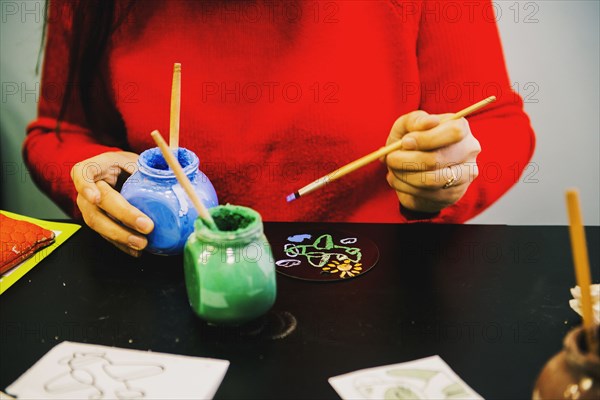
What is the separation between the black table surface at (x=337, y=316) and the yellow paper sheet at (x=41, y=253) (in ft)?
0.05

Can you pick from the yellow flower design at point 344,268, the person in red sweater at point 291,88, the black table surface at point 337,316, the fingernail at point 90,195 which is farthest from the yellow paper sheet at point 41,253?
the yellow flower design at point 344,268

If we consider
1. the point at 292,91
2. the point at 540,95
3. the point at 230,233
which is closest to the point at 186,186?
the point at 230,233

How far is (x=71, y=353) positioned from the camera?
0.79 metres

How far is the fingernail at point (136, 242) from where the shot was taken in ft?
3.36

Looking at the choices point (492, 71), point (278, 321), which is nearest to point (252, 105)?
point (492, 71)

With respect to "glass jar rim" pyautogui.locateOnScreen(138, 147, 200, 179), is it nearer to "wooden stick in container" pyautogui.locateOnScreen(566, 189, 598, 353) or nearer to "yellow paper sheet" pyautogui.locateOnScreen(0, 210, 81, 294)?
"yellow paper sheet" pyautogui.locateOnScreen(0, 210, 81, 294)

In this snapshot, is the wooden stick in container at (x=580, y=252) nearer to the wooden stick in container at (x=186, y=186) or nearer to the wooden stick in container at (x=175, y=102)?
the wooden stick in container at (x=186, y=186)

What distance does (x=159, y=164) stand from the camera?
1.05 metres

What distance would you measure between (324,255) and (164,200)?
31 cm

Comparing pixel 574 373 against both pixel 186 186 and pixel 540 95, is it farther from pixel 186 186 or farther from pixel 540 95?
pixel 540 95

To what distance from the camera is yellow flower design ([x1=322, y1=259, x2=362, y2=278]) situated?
100cm

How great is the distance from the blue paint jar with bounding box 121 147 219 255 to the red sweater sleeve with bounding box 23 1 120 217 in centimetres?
44

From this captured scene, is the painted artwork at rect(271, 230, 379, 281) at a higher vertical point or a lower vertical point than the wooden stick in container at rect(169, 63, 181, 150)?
lower

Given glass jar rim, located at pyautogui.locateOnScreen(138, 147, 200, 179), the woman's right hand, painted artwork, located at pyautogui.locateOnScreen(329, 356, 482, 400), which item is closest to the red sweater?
the woman's right hand
